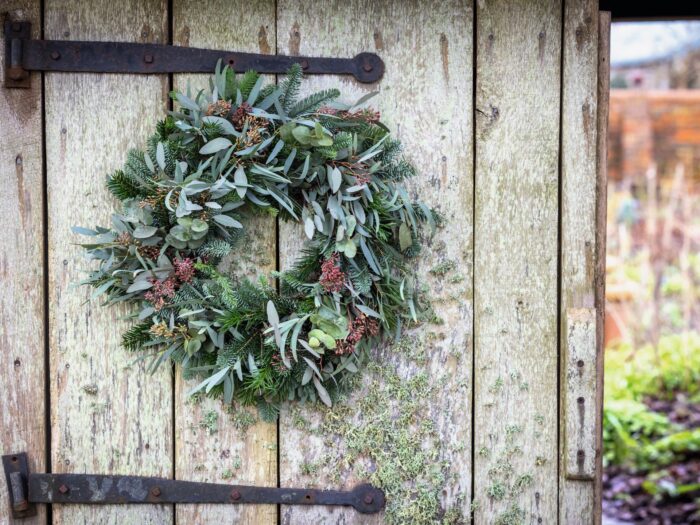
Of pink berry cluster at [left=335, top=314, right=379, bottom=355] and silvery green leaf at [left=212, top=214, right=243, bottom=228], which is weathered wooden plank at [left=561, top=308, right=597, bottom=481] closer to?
pink berry cluster at [left=335, top=314, right=379, bottom=355]

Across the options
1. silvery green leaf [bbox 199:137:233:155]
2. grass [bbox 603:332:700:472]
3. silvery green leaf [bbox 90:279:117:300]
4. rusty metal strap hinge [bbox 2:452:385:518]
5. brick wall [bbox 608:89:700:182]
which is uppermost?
brick wall [bbox 608:89:700:182]

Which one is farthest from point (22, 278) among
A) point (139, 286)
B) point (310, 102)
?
point (310, 102)

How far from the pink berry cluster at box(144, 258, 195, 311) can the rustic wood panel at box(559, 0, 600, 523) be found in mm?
829

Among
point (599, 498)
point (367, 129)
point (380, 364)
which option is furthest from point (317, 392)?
point (599, 498)

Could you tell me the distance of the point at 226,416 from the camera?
1.55 meters

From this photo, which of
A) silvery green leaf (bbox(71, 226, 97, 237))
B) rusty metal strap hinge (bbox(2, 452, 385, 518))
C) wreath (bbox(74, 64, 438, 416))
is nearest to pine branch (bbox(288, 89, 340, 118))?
wreath (bbox(74, 64, 438, 416))

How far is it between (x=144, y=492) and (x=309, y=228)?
27.8 inches

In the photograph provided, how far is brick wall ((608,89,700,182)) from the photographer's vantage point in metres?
6.86

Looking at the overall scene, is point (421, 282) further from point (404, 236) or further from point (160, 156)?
point (160, 156)

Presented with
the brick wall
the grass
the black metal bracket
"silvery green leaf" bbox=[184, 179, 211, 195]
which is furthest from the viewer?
the brick wall

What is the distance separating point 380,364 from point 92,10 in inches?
40.5

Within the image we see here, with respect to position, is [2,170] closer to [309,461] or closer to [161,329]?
[161,329]

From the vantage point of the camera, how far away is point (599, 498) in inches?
61.0

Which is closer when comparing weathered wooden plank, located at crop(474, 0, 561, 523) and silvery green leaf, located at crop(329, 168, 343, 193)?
silvery green leaf, located at crop(329, 168, 343, 193)
